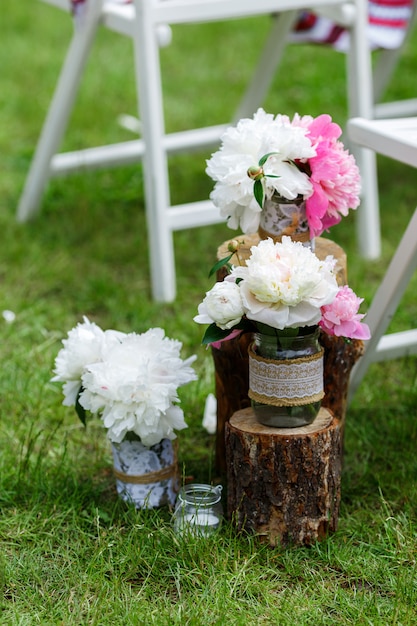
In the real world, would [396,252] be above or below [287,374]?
above

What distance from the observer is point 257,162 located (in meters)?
1.76

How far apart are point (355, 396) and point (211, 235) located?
3.72 ft

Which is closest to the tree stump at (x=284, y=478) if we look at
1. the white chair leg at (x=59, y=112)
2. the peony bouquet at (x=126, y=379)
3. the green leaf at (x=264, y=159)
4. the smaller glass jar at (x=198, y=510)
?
the smaller glass jar at (x=198, y=510)

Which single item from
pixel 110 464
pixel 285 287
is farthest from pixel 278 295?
pixel 110 464

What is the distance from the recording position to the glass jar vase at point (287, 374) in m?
1.68

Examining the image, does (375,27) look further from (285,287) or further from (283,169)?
(285,287)

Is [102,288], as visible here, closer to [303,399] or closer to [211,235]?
[211,235]

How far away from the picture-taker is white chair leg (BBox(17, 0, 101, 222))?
2.98m

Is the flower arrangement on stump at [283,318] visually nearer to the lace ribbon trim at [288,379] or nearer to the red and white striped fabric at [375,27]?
the lace ribbon trim at [288,379]

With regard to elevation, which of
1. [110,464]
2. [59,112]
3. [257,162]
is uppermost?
[59,112]

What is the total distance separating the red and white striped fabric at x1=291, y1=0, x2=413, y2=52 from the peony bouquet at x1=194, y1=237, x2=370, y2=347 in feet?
5.69

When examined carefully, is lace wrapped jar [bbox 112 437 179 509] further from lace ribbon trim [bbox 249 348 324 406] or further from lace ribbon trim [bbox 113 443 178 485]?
lace ribbon trim [bbox 249 348 324 406]

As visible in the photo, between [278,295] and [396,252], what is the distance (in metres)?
0.49

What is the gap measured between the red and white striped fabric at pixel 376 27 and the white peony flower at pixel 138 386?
1701 mm
